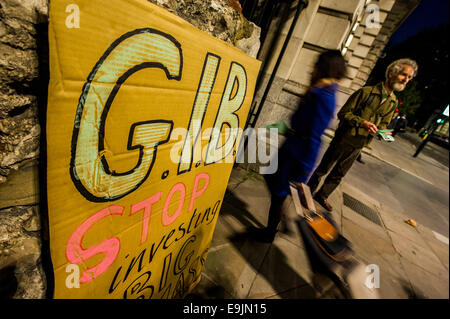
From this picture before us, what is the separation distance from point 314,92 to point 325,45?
1900 millimetres

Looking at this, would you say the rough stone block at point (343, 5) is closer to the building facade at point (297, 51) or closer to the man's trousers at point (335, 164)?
the building facade at point (297, 51)

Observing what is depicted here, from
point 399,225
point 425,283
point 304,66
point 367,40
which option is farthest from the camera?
point 367,40

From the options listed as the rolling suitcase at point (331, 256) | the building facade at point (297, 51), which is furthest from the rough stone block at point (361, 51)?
the rolling suitcase at point (331, 256)

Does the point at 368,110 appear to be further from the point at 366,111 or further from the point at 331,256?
the point at 331,256

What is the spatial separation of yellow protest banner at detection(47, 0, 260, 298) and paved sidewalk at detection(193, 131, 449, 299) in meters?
1.06

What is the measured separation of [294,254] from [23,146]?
2611 mm

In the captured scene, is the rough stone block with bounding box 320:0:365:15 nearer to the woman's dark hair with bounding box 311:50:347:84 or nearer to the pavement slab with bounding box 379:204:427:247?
the woman's dark hair with bounding box 311:50:347:84

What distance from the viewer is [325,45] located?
10.6ft

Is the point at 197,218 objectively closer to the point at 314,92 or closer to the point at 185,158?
the point at 185,158

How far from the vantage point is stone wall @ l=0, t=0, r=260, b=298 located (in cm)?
46

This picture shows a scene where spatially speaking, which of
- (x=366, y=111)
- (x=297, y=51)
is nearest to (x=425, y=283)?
(x=366, y=111)

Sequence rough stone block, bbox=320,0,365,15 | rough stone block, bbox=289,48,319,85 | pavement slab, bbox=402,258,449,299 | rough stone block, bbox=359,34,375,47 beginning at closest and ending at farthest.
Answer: pavement slab, bbox=402,258,449,299
rough stone block, bbox=320,0,365,15
rough stone block, bbox=289,48,319,85
rough stone block, bbox=359,34,375,47

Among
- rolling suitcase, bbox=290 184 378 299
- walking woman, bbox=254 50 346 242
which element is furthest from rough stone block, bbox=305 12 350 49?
rolling suitcase, bbox=290 184 378 299

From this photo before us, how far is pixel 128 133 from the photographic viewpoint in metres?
0.66
